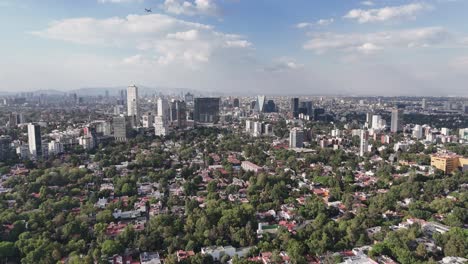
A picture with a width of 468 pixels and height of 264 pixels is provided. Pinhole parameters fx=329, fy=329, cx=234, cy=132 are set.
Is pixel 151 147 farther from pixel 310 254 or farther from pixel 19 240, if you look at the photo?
pixel 310 254

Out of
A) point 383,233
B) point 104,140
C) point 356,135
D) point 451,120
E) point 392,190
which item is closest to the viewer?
point 383,233

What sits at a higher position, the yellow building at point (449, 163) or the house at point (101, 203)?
the yellow building at point (449, 163)

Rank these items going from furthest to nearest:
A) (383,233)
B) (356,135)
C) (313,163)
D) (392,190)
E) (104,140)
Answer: (356,135), (104,140), (313,163), (392,190), (383,233)

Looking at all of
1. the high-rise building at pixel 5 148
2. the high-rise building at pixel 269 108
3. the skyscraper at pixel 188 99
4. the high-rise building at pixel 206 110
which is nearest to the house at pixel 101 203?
the high-rise building at pixel 5 148

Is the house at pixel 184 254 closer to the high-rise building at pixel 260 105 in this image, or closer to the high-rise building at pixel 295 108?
the high-rise building at pixel 295 108

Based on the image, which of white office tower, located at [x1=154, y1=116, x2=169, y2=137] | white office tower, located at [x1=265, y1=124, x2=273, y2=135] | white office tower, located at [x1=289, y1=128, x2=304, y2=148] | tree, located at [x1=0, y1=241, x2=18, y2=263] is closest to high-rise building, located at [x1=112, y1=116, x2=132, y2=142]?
white office tower, located at [x1=154, y1=116, x2=169, y2=137]

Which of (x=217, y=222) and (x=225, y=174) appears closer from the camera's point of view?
(x=217, y=222)

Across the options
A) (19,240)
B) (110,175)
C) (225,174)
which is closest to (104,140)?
(110,175)

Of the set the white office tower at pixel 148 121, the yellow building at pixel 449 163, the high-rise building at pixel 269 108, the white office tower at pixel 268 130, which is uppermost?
the high-rise building at pixel 269 108

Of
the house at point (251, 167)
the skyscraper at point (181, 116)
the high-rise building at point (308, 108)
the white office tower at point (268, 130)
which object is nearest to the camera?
the house at point (251, 167)
